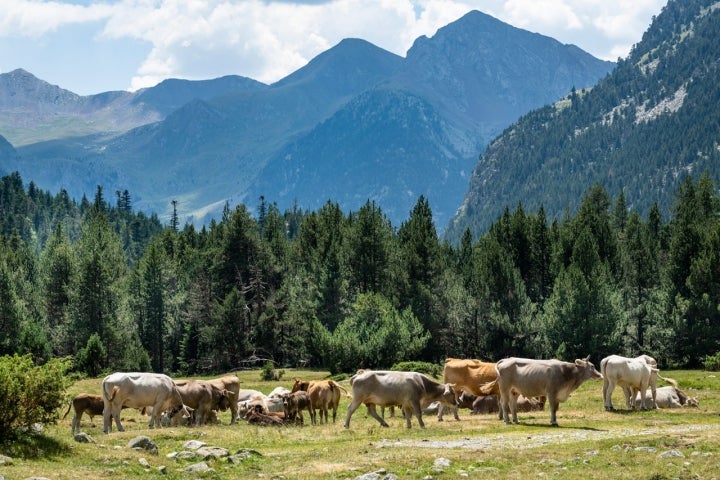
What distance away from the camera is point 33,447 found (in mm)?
24844

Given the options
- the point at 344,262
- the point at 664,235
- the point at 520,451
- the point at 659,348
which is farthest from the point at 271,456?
the point at 664,235

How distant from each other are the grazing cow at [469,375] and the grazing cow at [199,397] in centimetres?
1187

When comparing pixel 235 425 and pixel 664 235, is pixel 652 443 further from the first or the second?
pixel 664 235

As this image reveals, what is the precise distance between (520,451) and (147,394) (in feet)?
48.0

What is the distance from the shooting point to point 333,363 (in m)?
75.5

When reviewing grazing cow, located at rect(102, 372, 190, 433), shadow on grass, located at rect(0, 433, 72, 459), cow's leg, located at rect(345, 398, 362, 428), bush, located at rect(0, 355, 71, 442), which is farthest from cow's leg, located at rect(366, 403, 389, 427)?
shadow on grass, located at rect(0, 433, 72, 459)

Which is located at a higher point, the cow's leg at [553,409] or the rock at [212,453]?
the cow's leg at [553,409]

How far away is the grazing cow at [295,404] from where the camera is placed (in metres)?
38.0

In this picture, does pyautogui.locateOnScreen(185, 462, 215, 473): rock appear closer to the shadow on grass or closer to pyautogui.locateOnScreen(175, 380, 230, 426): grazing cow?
the shadow on grass

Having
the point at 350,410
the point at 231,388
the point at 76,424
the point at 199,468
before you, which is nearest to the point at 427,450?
the point at 199,468

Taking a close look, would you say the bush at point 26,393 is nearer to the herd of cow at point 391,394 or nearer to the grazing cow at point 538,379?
the herd of cow at point 391,394

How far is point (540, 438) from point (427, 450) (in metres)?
4.31

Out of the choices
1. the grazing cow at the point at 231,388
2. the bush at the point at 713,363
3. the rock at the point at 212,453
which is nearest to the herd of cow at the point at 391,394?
the grazing cow at the point at 231,388

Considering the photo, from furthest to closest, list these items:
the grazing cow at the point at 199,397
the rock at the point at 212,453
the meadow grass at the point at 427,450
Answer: the grazing cow at the point at 199,397 < the rock at the point at 212,453 < the meadow grass at the point at 427,450
